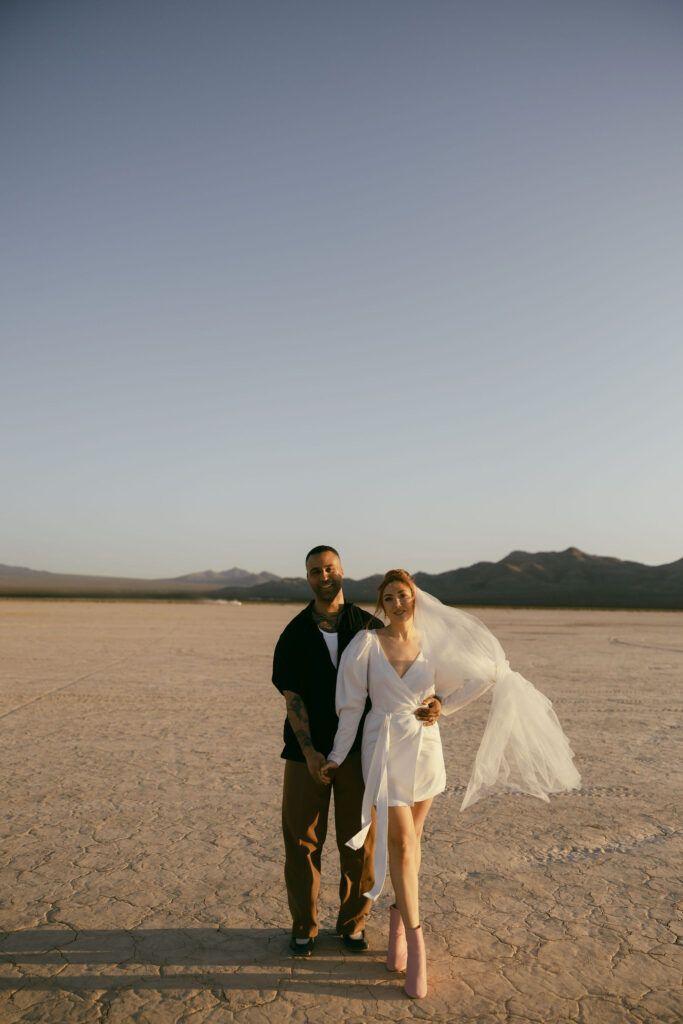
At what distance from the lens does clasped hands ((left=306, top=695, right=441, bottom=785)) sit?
3.16m

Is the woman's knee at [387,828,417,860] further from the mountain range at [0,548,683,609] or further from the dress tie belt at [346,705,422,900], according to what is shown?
the mountain range at [0,548,683,609]

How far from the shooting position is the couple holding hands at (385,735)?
10.1 feet

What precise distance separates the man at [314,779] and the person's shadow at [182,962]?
12 cm

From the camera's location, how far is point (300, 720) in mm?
3299

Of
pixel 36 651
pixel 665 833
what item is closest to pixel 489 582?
pixel 36 651

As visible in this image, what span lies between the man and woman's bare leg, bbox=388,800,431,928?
287 millimetres

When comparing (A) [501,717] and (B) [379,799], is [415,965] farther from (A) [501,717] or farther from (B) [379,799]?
(A) [501,717]

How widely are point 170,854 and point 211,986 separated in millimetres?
1579

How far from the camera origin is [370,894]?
301 cm

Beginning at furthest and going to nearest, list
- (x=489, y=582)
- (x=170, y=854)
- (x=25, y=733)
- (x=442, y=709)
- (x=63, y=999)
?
1. (x=489, y=582)
2. (x=25, y=733)
3. (x=170, y=854)
4. (x=442, y=709)
5. (x=63, y=999)

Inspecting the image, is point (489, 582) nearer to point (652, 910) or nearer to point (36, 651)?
point (36, 651)

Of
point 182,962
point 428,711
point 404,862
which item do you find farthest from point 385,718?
point 182,962

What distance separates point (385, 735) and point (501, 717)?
0.66 meters

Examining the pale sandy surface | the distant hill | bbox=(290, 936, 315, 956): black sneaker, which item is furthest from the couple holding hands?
the distant hill
